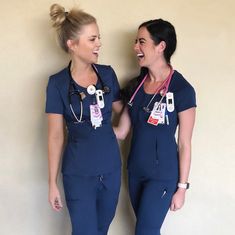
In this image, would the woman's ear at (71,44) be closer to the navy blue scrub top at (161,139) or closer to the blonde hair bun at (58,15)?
the blonde hair bun at (58,15)

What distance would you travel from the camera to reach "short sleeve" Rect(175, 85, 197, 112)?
176 centimetres

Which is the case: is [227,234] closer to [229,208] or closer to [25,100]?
[229,208]

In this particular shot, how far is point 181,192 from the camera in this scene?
1836 mm

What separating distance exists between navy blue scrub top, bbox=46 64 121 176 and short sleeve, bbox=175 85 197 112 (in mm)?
332

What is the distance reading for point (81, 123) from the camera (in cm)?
180

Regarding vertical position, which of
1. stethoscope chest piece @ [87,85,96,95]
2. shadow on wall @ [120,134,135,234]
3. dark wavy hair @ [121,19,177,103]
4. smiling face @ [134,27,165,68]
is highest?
dark wavy hair @ [121,19,177,103]

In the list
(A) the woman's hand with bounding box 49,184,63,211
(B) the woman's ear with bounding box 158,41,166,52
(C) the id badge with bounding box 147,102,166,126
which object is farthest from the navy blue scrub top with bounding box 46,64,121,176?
(B) the woman's ear with bounding box 158,41,166,52

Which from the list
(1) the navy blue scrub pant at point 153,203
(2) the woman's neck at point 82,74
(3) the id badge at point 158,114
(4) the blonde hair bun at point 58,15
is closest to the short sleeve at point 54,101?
(2) the woman's neck at point 82,74

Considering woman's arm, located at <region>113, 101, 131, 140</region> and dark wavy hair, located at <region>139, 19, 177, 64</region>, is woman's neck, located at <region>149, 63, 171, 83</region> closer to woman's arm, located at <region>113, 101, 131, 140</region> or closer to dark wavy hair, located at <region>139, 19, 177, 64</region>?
dark wavy hair, located at <region>139, 19, 177, 64</region>

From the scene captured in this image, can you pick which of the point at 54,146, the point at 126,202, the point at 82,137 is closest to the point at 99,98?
the point at 82,137

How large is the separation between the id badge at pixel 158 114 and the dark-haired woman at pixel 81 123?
0.22 metres

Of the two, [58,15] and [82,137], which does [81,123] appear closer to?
[82,137]

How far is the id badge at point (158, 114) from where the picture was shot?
70.3 inches

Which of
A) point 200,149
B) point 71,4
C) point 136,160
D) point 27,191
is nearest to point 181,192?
point 136,160
